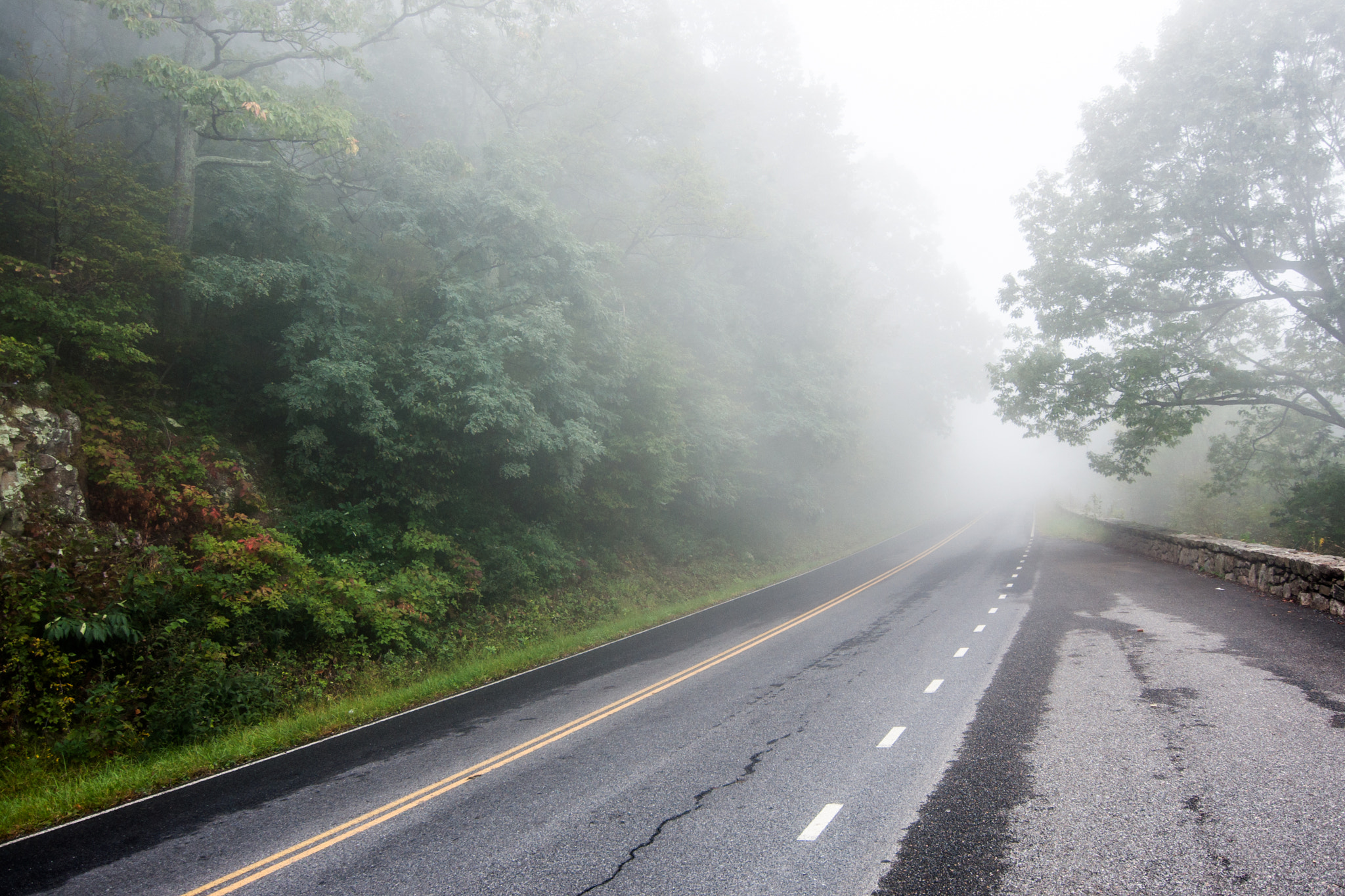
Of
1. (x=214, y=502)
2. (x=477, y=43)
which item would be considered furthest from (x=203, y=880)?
(x=477, y=43)

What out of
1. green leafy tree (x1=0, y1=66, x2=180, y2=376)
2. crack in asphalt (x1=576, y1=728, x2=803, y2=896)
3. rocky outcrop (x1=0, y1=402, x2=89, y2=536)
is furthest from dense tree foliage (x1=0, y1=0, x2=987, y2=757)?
crack in asphalt (x1=576, y1=728, x2=803, y2=896)

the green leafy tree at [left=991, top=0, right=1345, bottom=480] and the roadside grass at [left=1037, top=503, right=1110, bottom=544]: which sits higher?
the green leafy tree at [left=991, top=0, right=1345, bottom=480]

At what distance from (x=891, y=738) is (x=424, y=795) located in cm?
397

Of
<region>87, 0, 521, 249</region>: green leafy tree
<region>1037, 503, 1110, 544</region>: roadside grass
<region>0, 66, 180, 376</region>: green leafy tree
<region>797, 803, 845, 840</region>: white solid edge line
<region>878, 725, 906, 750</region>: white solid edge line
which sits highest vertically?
<region>87, 0, 521, 249</region>: green leafy tree

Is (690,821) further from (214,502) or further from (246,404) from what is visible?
(246,404)

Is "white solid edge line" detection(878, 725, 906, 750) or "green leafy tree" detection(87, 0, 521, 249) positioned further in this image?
"green leafy tree" detection(87, 0, 521, 249)

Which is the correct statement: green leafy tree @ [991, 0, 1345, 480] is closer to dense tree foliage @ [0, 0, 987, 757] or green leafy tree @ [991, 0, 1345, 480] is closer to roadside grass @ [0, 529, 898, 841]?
dense tree foliage @ [0, 0, 987, 757]

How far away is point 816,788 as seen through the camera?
16.3 feet

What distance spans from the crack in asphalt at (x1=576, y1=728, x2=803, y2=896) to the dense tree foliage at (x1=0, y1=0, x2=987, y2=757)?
5.62 meters

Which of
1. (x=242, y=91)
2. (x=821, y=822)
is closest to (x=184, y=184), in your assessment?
(x=242, y=91)

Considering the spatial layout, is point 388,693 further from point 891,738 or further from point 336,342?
point 891,738

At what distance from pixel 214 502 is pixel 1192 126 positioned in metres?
23.3

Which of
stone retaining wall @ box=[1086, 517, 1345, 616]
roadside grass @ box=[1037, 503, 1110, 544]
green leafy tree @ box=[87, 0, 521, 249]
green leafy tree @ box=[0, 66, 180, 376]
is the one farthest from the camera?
roadside grass @ box=[1037, 503, 1110, 544]

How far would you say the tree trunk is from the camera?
11000 millimetres
